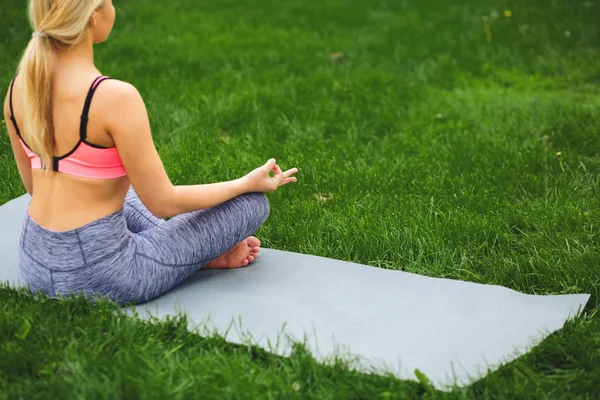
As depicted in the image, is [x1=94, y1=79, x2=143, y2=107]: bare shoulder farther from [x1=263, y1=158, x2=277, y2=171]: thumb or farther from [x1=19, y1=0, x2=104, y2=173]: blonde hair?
[x1=263, y1=158, x2=277, y2=171]: thumb

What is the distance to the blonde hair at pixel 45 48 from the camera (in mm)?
2129

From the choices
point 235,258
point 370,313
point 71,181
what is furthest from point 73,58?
point 370,313

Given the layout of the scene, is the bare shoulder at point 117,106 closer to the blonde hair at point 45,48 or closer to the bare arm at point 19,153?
the blonde hair at point 45,48

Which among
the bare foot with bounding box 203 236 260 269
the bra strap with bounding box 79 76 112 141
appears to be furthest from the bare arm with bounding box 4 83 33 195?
the bare foot with bounding box 203 236 260 269

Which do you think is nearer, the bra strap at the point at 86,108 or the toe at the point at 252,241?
the bra strap at the point at 86,108

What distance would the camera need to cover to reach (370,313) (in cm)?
244

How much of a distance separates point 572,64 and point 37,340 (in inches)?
180

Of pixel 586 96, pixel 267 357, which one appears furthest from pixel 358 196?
pixel 586 96

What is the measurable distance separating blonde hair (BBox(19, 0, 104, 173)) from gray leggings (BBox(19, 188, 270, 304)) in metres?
A: 0.34

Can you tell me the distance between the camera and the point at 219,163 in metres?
3.77

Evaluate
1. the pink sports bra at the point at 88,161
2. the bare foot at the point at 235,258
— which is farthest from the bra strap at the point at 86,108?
the bare foot at the point at 235,258

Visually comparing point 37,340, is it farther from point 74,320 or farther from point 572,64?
point 572,64

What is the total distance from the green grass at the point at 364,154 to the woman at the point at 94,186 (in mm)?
147

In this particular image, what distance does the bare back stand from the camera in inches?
86.2
